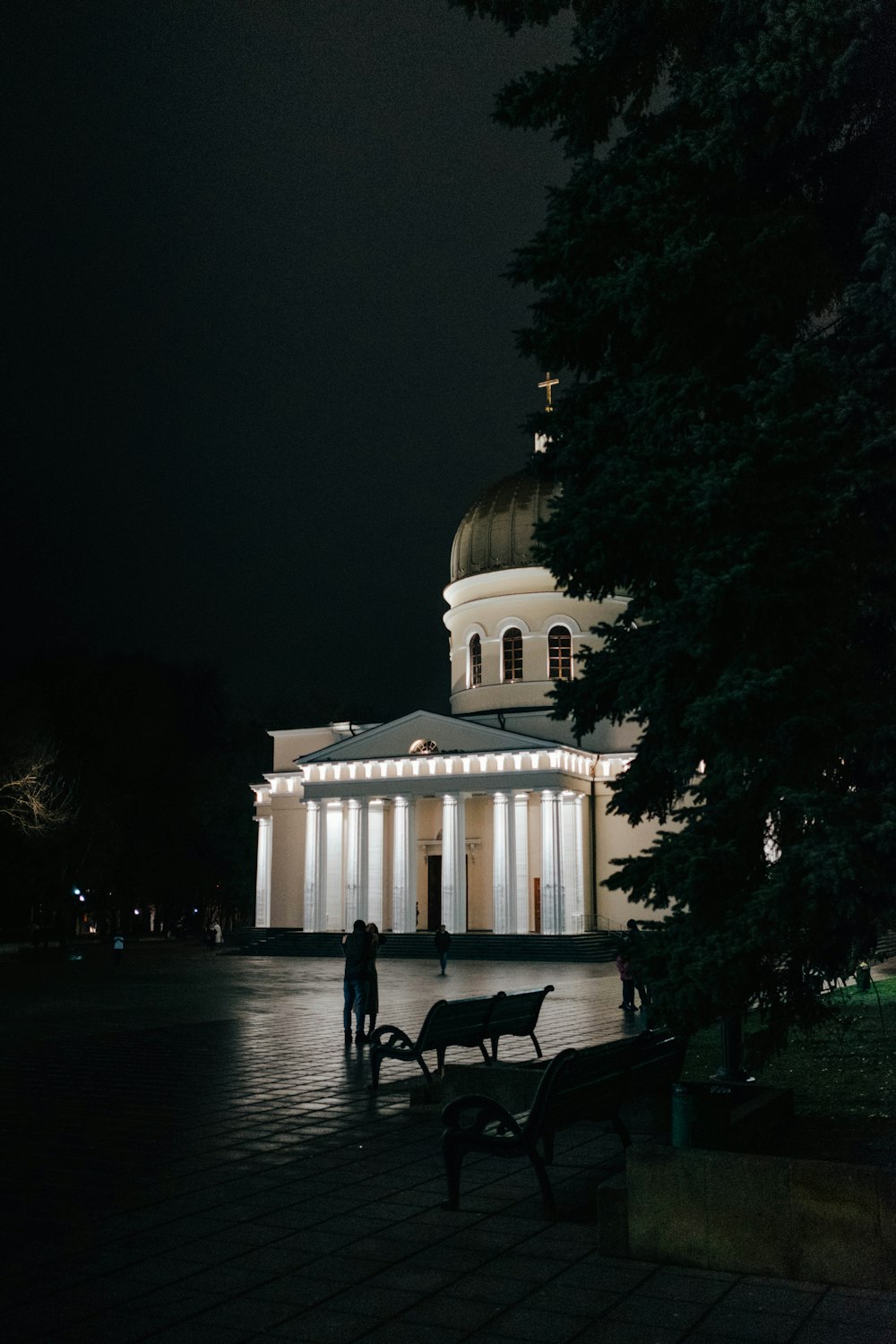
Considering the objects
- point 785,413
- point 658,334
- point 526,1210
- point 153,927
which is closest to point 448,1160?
point 526,1210

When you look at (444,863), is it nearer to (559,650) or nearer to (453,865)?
(453,865)

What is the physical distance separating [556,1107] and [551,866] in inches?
1409

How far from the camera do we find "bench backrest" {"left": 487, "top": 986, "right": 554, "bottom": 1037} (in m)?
11.7

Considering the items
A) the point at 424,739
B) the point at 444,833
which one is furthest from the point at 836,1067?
the point at 424,739

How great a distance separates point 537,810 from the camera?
45531mm

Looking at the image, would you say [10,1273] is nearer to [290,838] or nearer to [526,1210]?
[526,1210]

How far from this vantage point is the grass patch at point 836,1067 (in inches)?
351

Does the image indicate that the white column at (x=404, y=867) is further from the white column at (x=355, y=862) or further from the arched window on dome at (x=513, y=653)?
the arched window on dome at (x=513, y=653)

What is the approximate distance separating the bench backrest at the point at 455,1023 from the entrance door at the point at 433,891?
3618 centimetres

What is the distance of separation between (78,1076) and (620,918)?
3369 centimetres

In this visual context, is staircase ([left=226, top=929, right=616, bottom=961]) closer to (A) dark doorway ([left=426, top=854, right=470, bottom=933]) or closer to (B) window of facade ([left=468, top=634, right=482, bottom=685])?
(A) dark doorway ([left=426, top=854, right=470, bottom=933])

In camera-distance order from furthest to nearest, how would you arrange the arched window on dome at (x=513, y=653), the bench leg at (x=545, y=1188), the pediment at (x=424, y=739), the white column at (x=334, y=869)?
the arched window on dome at (x=513, y=653), the white column at (x=334, y=869), the pediment at (x=424, y=739), the bench leg at (x=545, y=1188)

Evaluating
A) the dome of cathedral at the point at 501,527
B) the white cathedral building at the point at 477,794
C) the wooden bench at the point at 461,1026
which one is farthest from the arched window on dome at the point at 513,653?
the wooden bench at the point at 461,1026

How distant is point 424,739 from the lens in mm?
45906
